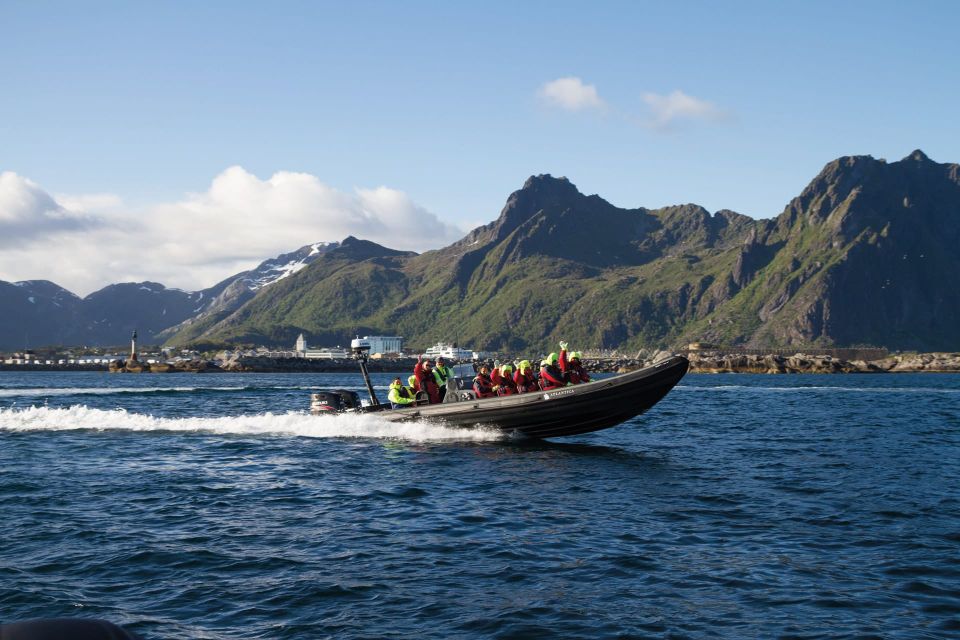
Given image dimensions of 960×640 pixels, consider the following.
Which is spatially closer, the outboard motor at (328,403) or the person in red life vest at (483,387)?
the person in red life vest at (483,387)

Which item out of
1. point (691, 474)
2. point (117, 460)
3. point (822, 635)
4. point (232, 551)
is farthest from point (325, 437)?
point (822, 635)

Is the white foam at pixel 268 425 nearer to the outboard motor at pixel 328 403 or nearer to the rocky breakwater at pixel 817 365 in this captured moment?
the outboard motor at pixel 328 403

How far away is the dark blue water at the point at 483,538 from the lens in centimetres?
941

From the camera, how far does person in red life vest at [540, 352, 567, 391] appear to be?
25281 millimetres

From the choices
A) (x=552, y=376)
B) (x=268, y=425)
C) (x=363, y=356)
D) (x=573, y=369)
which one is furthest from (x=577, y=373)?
(x=268, y=425)

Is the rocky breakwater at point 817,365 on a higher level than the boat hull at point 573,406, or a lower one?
lower

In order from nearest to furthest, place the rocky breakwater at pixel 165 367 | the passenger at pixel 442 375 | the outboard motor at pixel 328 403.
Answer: the passenger at pixel 442 375 < the outboard motor at pixel 328 403 < the rocky breakwater at pixel 165 367

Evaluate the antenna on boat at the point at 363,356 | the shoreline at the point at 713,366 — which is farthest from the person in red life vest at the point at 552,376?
the shoreline at the point at 713,366

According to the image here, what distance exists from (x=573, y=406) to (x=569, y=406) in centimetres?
12

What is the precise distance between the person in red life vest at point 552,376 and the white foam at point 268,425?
2.23m

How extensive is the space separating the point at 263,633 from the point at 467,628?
225 cm

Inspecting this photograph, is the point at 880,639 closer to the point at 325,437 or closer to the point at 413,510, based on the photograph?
the point at 413,510

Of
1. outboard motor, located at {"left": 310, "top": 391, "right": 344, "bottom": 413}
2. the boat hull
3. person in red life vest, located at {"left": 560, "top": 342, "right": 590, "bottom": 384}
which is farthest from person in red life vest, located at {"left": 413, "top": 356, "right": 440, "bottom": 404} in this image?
person in red life vest, located at {"left": 560, "top": 342, "right": 590, "bottom": 384}

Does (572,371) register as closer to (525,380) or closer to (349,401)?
(525,380)
